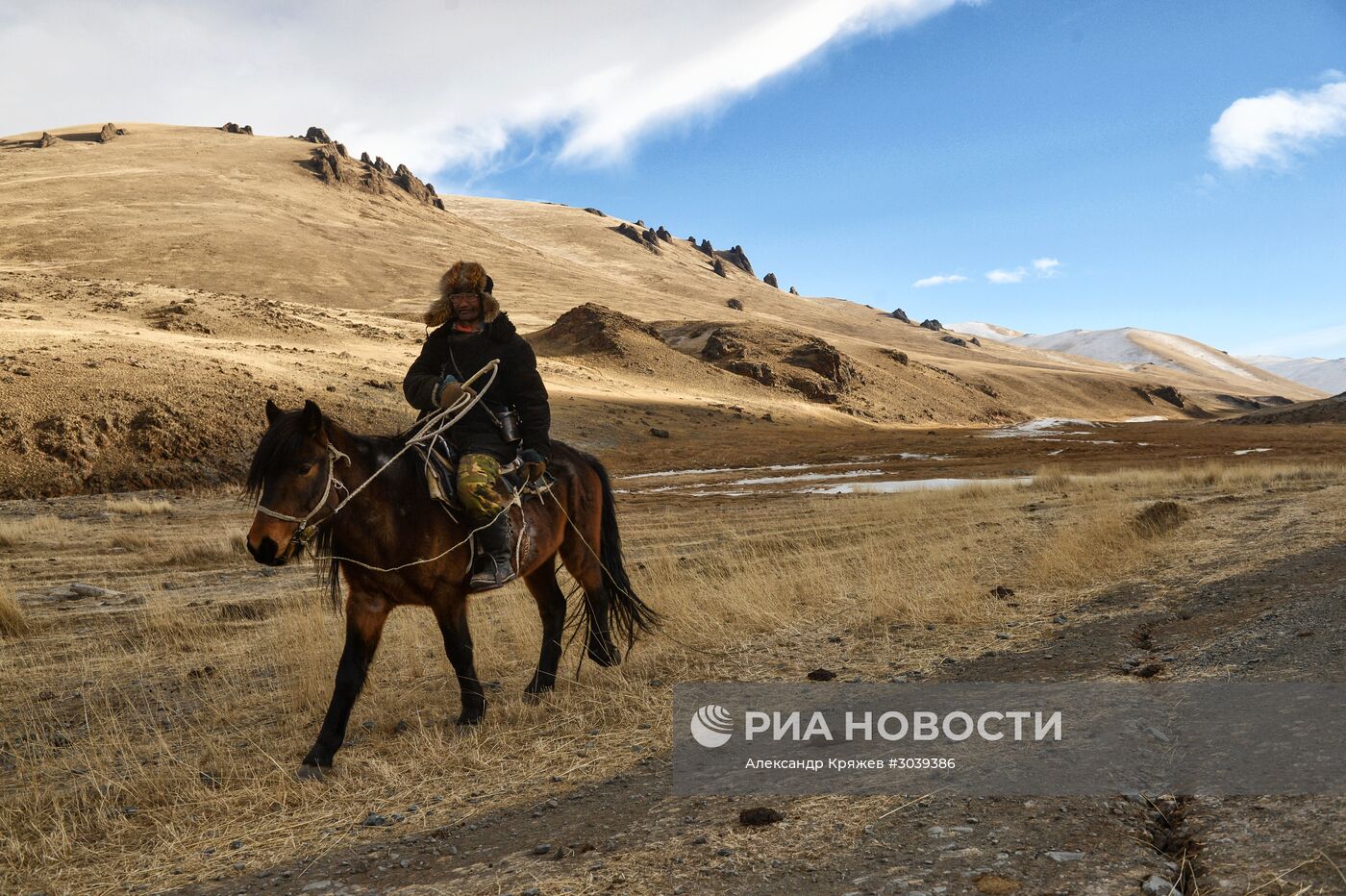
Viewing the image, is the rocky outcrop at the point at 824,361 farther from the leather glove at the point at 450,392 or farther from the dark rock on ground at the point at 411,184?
the dark rock on ground at the point at 411,184

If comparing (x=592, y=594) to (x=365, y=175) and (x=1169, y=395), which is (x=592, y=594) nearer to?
(x=1169, y=395)

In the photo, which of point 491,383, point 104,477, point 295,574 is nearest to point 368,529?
point 491,383

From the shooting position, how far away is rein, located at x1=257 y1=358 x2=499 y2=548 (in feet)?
16.0

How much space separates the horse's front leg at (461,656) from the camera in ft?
18.3

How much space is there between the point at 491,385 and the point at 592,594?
1.92 m

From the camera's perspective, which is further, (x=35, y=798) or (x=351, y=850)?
(x=35, y=798)

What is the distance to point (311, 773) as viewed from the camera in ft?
16.0

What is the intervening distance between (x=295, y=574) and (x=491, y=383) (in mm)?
7895

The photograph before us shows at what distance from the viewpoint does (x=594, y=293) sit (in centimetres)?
10106

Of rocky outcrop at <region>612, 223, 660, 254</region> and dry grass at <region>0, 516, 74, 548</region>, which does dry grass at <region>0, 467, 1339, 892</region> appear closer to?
dry grass at <region>0, 516, 74, 548</region>

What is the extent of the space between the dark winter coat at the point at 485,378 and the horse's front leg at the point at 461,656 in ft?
3.55

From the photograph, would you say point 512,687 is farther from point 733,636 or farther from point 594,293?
point 594,293

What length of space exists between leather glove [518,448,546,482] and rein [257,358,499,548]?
→ 1.67 feet

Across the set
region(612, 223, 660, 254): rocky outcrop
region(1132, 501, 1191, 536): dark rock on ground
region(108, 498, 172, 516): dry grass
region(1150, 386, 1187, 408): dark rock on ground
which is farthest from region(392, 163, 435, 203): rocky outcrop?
region(1132, 501, 1191, 536): dark rock on ground
